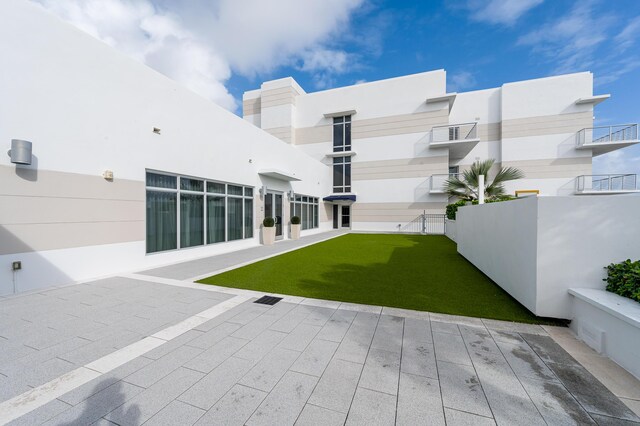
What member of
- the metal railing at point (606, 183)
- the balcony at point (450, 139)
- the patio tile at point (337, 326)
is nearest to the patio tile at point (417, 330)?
the patio tile at point (337, 326)

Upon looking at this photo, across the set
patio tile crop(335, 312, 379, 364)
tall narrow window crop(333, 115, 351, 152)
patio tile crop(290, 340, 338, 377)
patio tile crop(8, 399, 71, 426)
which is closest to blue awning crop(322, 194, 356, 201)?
tall narrow window crop(333, 115, 351, 152)

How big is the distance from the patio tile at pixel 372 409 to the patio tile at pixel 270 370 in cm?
72

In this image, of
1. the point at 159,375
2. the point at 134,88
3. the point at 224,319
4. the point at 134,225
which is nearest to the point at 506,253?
the point at 224,319

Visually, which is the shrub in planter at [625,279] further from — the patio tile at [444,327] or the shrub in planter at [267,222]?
the shrub in planter at [267,222]

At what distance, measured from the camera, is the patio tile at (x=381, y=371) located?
217 cm

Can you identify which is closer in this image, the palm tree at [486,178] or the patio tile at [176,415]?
the patio tile at [176,415]

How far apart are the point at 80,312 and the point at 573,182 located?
84.6 feet

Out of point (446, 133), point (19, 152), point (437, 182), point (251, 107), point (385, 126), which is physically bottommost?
point (19, 152)

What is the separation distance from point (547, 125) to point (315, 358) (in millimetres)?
23981

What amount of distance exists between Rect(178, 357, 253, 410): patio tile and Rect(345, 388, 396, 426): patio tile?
1.07 metres

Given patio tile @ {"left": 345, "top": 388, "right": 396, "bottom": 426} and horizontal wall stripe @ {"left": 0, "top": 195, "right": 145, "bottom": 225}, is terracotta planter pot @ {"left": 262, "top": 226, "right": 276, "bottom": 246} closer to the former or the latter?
horizontal wall stripe @ {"left": 0, "top": 195, "right": 145, "bottom": 225}

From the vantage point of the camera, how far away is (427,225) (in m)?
18.0

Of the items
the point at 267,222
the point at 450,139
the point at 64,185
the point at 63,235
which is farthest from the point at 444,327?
the point at 450,139

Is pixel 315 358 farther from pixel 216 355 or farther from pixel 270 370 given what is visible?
pixel 216 355
